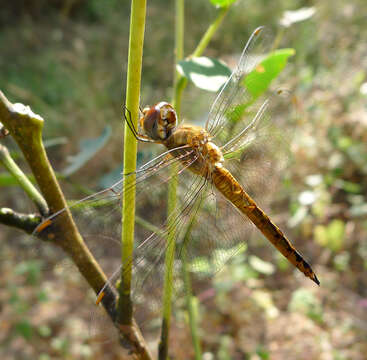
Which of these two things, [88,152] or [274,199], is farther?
[274,199]

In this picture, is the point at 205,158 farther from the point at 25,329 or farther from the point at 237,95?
the point at 25,329

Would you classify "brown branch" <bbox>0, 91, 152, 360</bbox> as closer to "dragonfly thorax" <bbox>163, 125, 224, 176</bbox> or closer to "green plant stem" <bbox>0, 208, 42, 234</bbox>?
"green plant stem" <bbox>0, 208, 42, 234</bbox>

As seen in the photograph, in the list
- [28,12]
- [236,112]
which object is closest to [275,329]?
[236,112]

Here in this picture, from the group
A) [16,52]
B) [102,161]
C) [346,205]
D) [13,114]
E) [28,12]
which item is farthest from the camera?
[28,12]

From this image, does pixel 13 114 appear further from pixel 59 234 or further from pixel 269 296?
pixel 269 296

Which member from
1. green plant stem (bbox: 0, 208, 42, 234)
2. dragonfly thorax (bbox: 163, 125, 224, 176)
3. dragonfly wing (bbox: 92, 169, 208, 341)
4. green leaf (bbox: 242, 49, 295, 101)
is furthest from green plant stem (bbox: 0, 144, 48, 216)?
green leaf (bbox: 242, 49, 295, 101)

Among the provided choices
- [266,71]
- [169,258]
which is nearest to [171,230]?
[169,258]

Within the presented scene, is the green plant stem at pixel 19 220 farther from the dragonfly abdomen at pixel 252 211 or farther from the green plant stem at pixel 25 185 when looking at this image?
the dragonfly abdomen at pixel 252 211
